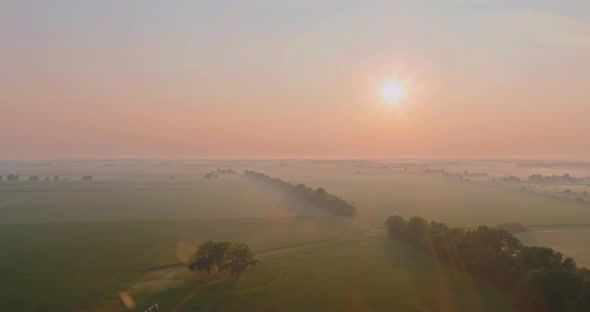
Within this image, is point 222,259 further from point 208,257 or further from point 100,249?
→ point 100,249

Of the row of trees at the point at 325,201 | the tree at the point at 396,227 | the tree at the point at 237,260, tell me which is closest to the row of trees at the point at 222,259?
the tree at the point at 237,260

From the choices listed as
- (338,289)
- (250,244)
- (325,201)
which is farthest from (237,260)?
(325,201)

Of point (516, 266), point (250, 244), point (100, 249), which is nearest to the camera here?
point (516, 266)

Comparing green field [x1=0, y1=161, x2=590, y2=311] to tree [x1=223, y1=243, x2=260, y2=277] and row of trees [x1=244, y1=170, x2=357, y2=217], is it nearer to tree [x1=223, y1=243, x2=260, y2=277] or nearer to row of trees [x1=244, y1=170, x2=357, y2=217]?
tree [x1=223, y1=243, x2=260, y2=277]

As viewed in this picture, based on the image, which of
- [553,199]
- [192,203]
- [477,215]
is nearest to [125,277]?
[192,203]

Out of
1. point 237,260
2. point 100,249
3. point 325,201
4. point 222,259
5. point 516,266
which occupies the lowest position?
point 100,249

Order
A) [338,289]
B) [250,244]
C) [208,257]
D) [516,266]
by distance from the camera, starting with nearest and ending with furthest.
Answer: [516,266]
[338,289]
[208,257]
[250,244]

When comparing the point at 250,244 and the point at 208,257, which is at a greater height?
the point at 208,257

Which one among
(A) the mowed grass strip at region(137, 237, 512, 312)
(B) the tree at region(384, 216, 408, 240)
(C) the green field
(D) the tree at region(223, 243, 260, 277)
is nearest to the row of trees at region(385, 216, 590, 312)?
(A) the mowed grass strip at region(137, 237, 512, 312)
